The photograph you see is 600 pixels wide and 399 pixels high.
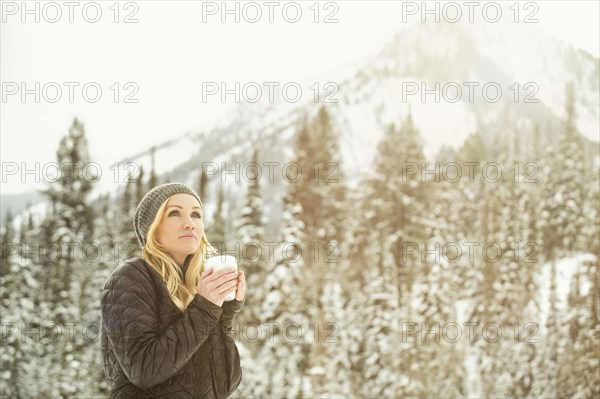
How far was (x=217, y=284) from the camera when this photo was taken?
6.61 ft

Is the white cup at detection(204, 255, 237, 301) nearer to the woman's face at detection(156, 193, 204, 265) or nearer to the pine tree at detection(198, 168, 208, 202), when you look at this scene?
Answer: the woman's face at detection(156, 193, 204, 265)

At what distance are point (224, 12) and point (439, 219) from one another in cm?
1085

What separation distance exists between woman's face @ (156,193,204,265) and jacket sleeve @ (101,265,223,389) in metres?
0.18

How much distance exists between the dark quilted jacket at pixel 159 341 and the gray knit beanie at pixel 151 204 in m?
0.15

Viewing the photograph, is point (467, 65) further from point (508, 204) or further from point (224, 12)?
point (224, 12)

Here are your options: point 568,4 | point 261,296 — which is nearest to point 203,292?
point 261,296

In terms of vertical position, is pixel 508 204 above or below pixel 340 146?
below

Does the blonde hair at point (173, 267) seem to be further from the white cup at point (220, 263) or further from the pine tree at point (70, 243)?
the pine tree at point (70, 243)

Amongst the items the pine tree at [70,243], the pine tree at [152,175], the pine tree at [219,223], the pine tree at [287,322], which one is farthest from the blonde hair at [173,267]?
the pine tree at [219,223]

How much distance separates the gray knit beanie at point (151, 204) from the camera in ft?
7.30

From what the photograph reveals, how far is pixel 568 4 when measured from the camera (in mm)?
25219

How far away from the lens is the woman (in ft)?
6.31

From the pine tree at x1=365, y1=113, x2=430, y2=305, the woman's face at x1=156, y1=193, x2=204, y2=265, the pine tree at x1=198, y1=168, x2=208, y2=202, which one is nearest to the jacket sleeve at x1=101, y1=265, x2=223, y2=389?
the woman's face at x1=156, y1=193, x2=204, y2=265

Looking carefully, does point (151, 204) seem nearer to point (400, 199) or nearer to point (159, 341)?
point (159, 341)
